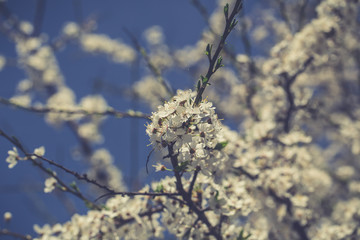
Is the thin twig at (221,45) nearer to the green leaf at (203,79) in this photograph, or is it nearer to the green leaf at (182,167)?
the green leaf at (203,79)

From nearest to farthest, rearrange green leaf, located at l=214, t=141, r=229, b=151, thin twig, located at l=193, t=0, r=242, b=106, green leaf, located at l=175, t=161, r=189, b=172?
thin twig, located at l=193, t=0, r=242, b=106
green leaf, located at l=175, t=161, r=189, b=172
green leaf, located at l=214, t=141, r=229, b=151

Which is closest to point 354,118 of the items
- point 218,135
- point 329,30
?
point 329,30

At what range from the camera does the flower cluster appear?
160 centimetres

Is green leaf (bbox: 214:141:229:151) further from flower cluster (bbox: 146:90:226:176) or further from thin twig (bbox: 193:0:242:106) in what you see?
thin twig (bbox: 193:0:242:106)

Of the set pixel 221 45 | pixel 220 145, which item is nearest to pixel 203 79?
pixel 221 45

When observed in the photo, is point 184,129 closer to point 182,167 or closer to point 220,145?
point 182,167

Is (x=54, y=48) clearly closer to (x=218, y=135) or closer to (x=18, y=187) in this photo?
(x=18, y=187)

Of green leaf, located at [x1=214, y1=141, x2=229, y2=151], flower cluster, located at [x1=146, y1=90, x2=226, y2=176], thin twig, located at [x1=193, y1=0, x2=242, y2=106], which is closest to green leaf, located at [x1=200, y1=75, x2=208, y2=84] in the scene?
thin twig, located at [x1=193, y1=0, x2=242, y2=106]


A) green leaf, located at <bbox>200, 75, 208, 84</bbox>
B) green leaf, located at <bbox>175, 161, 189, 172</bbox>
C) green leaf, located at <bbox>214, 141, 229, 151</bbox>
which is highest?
green leaf, located at <bbox>200, 75, 208, 84</bbox>

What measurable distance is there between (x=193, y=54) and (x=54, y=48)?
157 inches

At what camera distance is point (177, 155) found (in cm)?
170

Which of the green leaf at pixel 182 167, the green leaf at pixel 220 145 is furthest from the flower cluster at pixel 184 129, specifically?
the green leaf at pixel 220 145

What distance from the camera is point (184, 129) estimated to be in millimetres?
1613

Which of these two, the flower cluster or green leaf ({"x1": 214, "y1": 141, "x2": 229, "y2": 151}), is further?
green leaf ({"x1": 214, "y1": 141, "x2": 229, "y2": 151})
